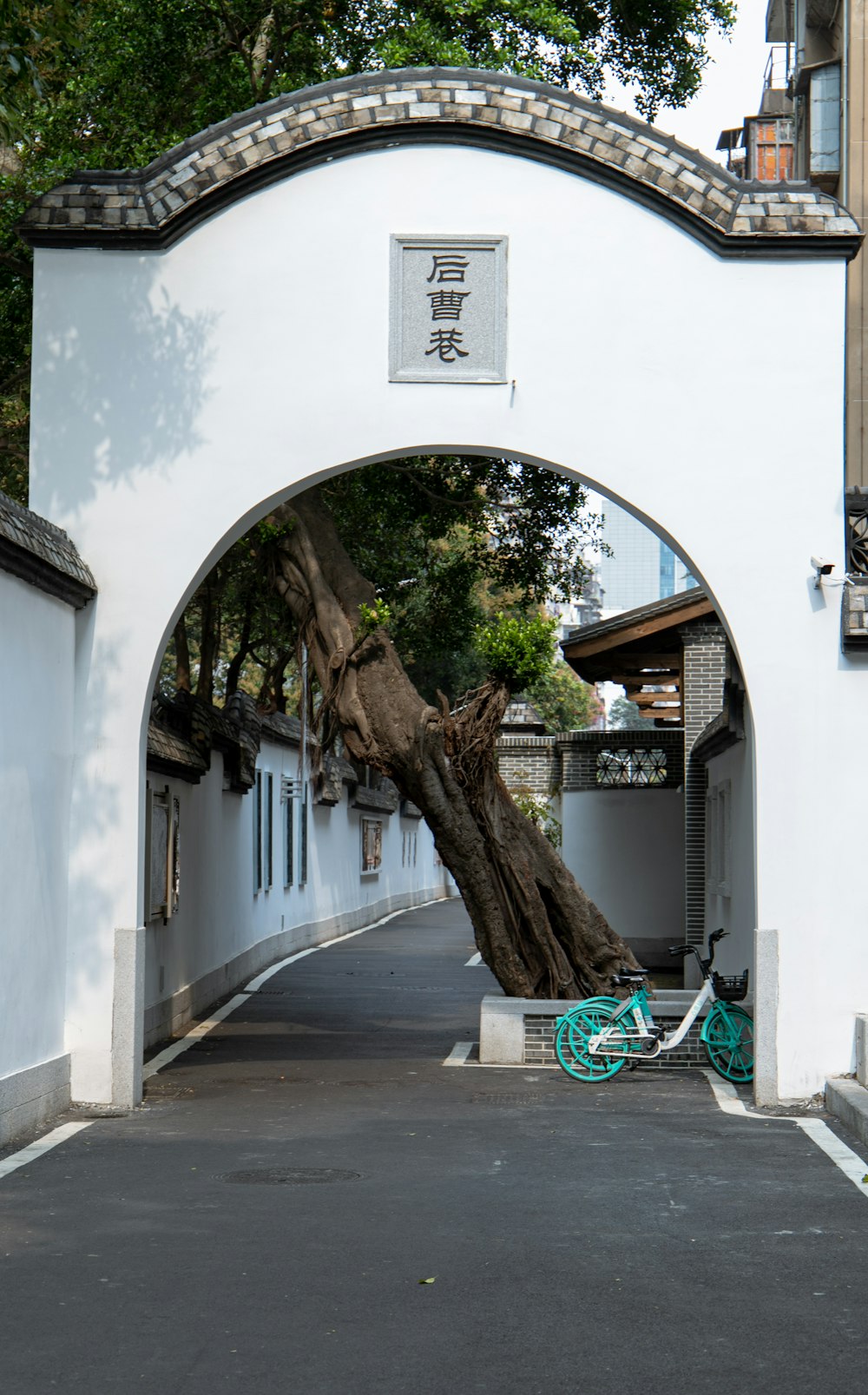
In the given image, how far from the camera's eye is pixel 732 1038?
11.4 m

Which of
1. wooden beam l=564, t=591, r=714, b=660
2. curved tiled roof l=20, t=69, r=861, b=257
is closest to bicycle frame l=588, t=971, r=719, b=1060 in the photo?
curved tiled roof l=20, t=69, r=861, b=257

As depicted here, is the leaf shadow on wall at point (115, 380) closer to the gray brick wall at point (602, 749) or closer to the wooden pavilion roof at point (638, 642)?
the wooden pavilion roof at point (638, 642)

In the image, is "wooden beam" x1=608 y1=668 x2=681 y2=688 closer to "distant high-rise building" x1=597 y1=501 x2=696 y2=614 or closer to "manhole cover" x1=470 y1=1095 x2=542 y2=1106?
"manhole cover" x1=470 y1=1095 x2=542 y2=1106

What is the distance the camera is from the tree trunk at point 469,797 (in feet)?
41.2

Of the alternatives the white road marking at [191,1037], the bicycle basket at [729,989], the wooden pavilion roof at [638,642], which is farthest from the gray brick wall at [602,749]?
the bicycle basket at [729,989]

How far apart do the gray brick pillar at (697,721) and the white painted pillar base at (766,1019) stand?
8664 mm

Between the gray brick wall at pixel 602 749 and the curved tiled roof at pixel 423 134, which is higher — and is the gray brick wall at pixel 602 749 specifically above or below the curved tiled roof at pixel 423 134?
below

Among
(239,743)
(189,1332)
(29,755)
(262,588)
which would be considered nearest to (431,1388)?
(189,1332)

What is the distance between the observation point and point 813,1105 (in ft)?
33.4

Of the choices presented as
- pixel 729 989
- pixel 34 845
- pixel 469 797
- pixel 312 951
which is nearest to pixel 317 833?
pixel 312 951

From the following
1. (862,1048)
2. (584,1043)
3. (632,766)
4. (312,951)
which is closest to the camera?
(862,1048)

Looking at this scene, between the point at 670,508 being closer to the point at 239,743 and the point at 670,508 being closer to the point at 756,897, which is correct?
the point at 756,897

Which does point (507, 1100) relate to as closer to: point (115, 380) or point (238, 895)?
point (115, 380)

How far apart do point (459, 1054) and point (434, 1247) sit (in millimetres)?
6279
